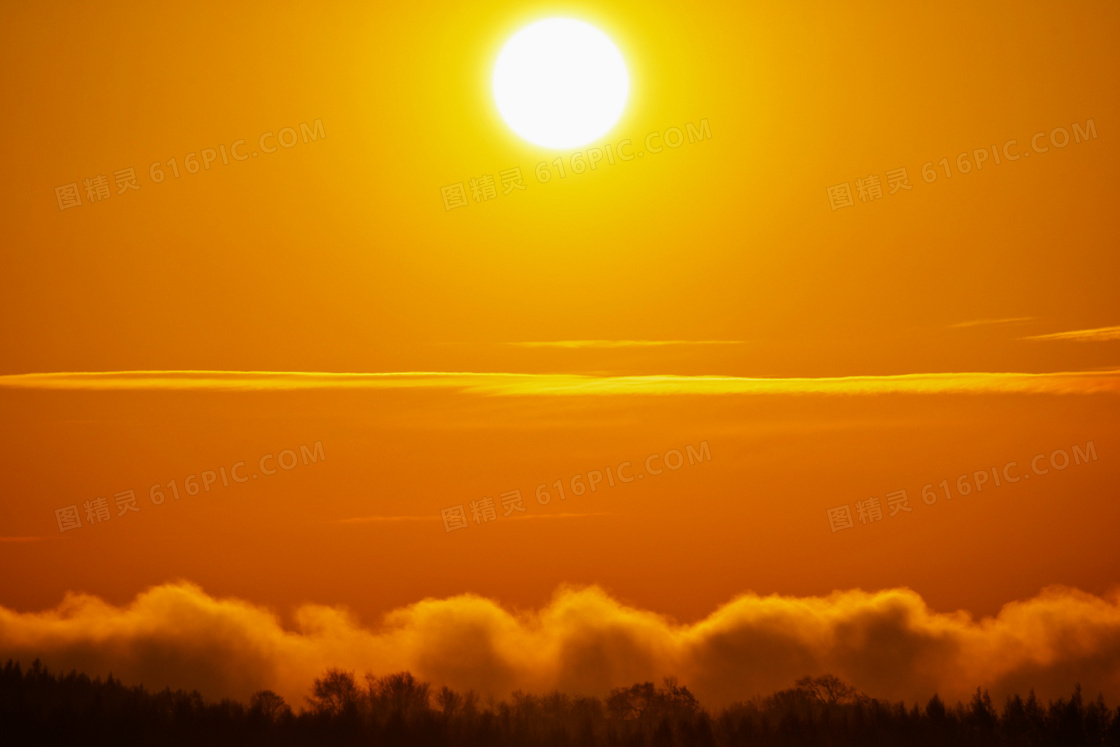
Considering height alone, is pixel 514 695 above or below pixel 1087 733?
above

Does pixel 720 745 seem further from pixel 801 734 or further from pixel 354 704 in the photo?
pixel 354 704

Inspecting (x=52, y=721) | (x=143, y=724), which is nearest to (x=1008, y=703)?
(x=143, y=724)

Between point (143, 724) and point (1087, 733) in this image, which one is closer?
point (1087, 733)

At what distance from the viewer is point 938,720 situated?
77688mm

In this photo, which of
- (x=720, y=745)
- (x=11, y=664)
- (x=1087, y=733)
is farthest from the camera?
(x=11, y=664)

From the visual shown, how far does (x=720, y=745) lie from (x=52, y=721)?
40678mm

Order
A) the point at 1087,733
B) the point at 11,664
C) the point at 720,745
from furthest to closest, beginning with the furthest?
the point at 11,664, the point at 720,745, the point at 1087,733

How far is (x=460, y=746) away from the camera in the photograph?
233 ft

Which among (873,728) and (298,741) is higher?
(298,741)

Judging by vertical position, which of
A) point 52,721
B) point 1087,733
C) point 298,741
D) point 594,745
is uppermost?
point 52,721

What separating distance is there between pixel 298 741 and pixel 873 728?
34790mm

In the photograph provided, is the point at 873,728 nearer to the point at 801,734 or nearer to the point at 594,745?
the point at 801,734

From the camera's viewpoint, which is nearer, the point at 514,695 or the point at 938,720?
the point at 514,695

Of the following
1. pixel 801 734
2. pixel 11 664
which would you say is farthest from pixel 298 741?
pixel 801 734
